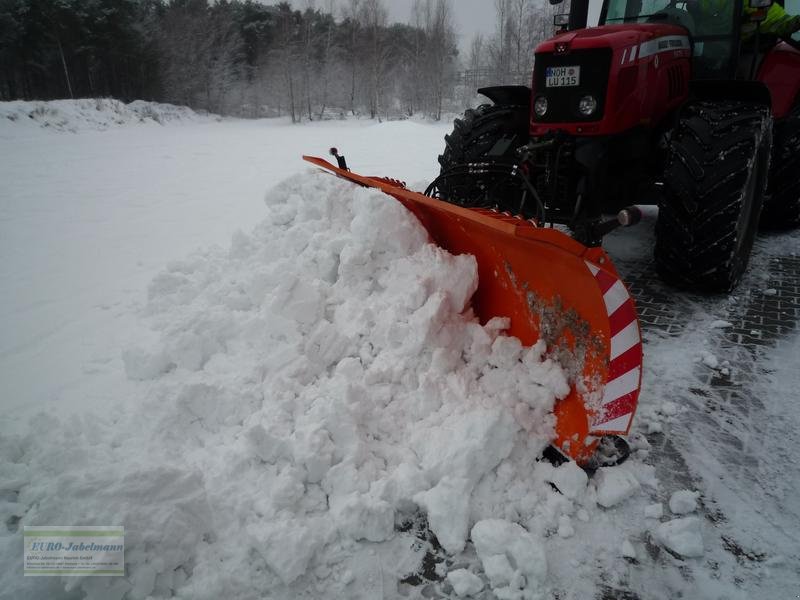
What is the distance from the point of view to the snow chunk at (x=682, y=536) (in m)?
1.65

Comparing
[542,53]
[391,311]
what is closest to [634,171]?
[542,53]

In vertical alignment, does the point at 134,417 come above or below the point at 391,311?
below

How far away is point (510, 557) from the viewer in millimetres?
1635

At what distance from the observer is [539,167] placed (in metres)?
3.58

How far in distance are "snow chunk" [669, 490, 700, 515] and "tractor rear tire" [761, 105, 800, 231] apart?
4270 millimetres

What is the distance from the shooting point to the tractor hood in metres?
3.19

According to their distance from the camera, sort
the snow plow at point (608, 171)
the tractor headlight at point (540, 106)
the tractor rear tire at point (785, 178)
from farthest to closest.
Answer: the tractor rear tire at point (785, 178)
the tractor headlight at point (540, 106)
the snow plow at point (608, 171)

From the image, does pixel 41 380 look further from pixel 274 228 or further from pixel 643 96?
pixel 643 96

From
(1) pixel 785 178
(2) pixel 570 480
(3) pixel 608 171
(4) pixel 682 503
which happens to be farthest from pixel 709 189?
(1) pixel 785 178

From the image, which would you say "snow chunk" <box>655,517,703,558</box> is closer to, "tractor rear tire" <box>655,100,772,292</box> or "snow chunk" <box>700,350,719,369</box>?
"snow chunk" <box>700,350,719,369</box>

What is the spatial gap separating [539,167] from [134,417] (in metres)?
3.12

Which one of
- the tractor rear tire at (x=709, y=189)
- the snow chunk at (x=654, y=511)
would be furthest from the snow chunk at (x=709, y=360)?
the snow chunk at (x=654, y=511)

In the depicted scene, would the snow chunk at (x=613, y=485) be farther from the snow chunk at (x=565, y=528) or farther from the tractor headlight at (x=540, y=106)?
the tractor headlight at (x=540, y=106)

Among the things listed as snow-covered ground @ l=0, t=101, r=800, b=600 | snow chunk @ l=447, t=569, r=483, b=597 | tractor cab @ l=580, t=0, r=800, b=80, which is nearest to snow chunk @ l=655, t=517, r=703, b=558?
snow-covered ground @ l=0, t=101, r=800, b=600
